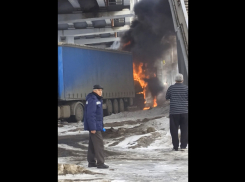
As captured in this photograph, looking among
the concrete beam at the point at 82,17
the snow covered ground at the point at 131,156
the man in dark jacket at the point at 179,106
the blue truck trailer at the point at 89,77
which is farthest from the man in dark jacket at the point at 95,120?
the concrete beam at the point at 82,17

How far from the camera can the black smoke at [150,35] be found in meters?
27.9

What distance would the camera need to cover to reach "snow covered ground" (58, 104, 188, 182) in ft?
24.1

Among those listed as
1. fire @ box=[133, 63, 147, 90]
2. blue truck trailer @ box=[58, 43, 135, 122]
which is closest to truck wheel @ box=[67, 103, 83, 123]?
blue truck trailer @ box=[58, 43, 135, 122]

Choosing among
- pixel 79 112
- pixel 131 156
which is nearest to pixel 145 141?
pixel 131 156

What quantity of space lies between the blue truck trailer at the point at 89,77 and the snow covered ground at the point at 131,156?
315cm

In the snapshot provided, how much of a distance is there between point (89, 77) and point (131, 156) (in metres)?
10.3

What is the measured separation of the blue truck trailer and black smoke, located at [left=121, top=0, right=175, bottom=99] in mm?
4706
